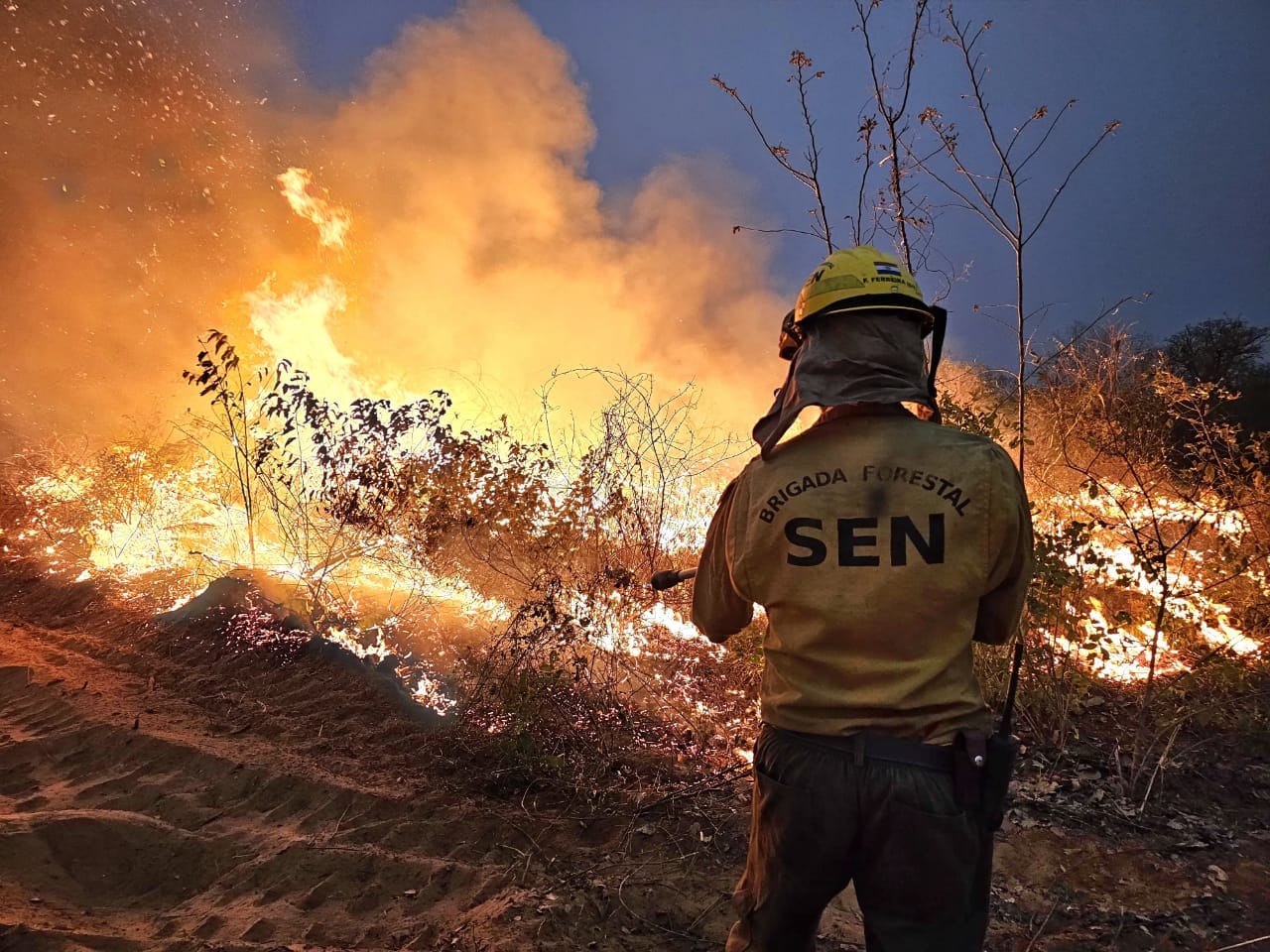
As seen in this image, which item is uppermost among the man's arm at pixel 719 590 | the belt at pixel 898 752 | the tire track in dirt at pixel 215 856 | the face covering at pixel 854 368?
the face covering at pixel 854 368

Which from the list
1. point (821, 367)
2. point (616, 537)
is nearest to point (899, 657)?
point (821, 367)

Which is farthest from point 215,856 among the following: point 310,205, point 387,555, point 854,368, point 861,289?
point 310,205

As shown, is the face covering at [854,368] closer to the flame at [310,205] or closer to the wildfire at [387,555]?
the wildfire at [387,555]

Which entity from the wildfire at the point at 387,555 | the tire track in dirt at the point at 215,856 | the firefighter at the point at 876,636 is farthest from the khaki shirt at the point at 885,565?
the wildfire at the point at 387,555

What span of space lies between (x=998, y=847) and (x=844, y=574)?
9.25 ft

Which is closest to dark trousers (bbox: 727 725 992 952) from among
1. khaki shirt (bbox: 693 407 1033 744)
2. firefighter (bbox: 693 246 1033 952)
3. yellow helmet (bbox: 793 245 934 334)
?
firefighter (bbox: 693 246 1033 952)

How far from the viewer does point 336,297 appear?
10.5 meters

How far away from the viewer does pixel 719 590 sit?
1.96 metres

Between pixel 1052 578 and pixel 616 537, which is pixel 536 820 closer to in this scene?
pixel 616 537

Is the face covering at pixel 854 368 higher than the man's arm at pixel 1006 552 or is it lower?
higher

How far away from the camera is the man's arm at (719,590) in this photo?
1.92 metres

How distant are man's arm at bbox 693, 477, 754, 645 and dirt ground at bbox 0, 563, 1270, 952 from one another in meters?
1.66

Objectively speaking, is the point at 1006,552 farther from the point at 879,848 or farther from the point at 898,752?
the point at 879,848

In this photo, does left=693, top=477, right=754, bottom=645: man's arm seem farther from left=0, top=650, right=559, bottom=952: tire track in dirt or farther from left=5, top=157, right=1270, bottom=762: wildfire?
left=5, top=157, right=1270, bottom=762: wildfire
